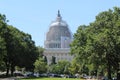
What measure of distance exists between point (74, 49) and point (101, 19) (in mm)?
11942

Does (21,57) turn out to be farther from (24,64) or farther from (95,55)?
(95,55)

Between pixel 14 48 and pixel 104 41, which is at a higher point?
pixel 14 48

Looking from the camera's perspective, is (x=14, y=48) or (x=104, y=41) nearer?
(x=104, y=41)

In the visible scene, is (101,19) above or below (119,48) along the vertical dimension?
above

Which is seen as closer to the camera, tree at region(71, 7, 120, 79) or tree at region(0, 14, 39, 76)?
tree at region(71, 7, 120, 79)

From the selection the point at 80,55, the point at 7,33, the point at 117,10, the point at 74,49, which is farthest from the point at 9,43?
the point at 117,10

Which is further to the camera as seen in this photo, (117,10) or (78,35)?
(78,35)

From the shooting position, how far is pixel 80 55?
229 feet

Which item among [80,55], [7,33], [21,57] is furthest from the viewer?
[21,57]

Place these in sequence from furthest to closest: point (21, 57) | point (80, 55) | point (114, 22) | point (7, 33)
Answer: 1. point (21, 57)
2. point (7, 33)
3. point (80, 55)
4. point (114, 22)

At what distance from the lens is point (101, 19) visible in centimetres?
6731

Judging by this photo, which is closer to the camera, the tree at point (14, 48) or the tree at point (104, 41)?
the tree at point (104, 41)

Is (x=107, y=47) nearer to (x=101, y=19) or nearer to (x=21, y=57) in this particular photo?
(x=101, y=19)

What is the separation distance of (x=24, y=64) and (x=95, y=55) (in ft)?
159
